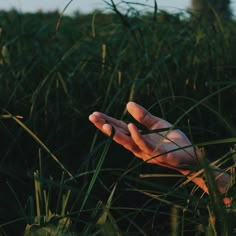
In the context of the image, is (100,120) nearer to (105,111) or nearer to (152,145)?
(152,145)

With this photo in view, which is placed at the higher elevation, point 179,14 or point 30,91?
point 179,14

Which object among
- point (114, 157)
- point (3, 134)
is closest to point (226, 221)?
point (114, 157)

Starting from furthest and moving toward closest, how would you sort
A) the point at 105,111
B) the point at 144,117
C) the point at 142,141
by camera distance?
1. the point at 105,111
2. the point at 144,117
3. the point at 142,141

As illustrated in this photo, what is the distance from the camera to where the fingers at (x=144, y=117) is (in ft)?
4.68

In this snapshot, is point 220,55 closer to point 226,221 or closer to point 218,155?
point 218,155

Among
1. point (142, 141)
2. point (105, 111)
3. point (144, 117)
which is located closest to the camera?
point (142, 141)

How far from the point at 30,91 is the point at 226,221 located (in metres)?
1.27

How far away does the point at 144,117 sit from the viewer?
146 centimetres

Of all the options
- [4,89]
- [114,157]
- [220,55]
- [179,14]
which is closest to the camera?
[114,157]

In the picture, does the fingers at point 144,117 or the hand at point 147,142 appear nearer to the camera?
the hand at point 147,142

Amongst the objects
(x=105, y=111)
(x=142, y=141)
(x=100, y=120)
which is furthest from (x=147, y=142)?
(x=105, y=111)

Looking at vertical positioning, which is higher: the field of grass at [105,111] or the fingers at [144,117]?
the fingers at [144,117]

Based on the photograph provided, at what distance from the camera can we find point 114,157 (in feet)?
5.73

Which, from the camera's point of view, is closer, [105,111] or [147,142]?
[147,142]
